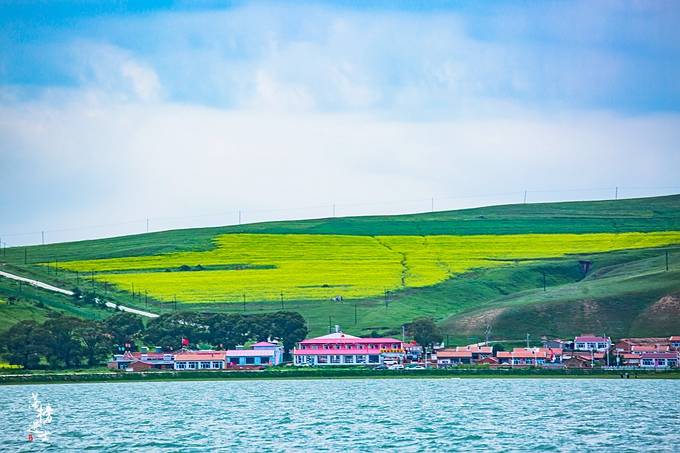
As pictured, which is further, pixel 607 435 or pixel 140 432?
pixel 140 432

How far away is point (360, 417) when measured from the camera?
280ft

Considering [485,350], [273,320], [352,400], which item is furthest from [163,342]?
[352,400]

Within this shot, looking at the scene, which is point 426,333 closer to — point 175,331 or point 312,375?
point 312,375

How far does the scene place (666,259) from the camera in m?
194

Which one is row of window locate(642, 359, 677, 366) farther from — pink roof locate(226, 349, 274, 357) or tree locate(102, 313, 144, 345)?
tree locate(102, 313, 144, 345)

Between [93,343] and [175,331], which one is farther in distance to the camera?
[175,331]

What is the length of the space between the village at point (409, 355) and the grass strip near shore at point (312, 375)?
4.82m

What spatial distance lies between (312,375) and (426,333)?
951 inches

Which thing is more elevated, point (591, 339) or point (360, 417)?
point (591, 339)

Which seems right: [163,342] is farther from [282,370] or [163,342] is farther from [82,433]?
[82,433]

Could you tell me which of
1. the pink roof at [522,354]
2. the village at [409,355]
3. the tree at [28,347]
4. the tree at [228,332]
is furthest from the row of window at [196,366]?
the pink roof at [522,354]

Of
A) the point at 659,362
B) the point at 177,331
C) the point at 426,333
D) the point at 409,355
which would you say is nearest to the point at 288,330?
the point at 177,331

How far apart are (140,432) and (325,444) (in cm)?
1326

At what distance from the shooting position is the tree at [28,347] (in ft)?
461
